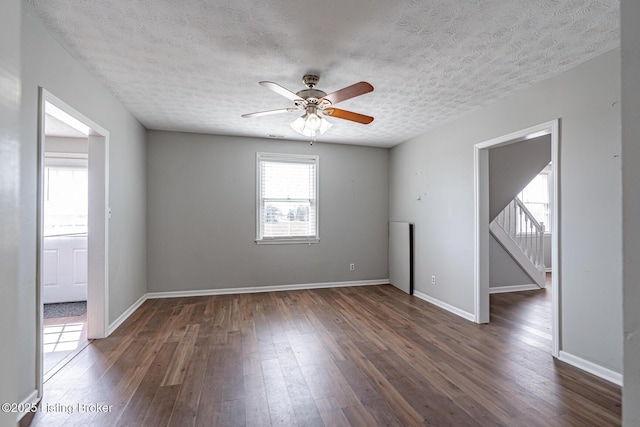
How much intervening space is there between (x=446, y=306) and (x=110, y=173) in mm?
4411

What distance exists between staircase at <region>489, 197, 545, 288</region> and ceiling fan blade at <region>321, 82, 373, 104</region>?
385cm

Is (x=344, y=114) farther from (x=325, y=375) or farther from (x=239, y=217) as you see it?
(x=239, y=217)

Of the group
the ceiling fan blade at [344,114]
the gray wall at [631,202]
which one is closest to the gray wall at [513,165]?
the ceiling fan blade at [344,114]

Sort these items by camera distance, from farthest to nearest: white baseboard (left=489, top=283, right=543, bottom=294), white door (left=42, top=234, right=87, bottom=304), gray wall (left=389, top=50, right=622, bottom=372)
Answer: white baseboard (left=489, top=283, right=543, bottom=294), white door (left=42, top=234, right=87, bottom=304), gray wall (left=389, top=50, right=622, bottom=372)

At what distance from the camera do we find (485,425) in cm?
183

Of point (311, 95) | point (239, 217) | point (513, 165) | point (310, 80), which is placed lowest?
point (239, 217)

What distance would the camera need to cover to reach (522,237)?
5578 millimetres

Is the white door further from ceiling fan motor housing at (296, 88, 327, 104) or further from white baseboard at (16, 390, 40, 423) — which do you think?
ceiling fan motor housing at (296, 88, 327, 104)

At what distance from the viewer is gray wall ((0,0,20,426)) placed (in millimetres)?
682

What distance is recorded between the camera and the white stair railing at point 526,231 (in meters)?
5.48

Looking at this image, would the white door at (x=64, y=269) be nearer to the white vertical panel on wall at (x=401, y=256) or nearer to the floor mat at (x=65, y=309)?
the floor mat at (x=65, y=309)

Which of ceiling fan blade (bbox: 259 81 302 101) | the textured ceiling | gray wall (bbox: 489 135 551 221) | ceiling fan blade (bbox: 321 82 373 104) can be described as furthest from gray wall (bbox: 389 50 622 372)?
ceiling fan blade (bbox: 259 81 302 101)

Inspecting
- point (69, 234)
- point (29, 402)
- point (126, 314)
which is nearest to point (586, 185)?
point (29, 402)

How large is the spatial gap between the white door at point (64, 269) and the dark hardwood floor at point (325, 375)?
1.39 metres
